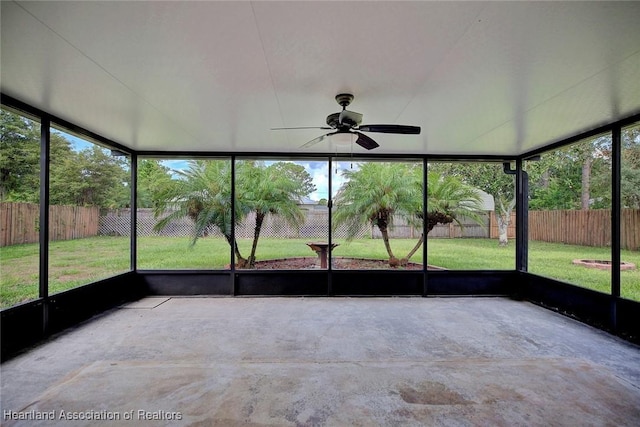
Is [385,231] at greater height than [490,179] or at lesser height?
lesser

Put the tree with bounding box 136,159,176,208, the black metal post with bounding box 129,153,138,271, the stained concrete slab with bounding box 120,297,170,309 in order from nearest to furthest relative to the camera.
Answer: the stained concrete slab with bounding box 120,297,170,309
the black metal post with bounding box 129,153,138,271
the tree with bounding box 136,159,176,208

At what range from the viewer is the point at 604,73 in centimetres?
225

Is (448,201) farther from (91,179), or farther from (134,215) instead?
(91,179)

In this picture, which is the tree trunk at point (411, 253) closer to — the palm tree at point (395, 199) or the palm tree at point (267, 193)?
the palm tree at point (395, 199)

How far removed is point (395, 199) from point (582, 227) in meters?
3.56

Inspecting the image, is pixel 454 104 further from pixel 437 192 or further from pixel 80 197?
pixel 80 197

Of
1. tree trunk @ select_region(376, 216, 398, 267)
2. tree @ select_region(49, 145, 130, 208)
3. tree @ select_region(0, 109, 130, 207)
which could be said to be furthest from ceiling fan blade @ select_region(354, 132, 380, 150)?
tree @ select_region(49, 145, 130, 208)

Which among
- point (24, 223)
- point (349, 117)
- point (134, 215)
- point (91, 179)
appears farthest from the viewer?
point (134, 215)

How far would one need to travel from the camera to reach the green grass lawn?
4051 mm

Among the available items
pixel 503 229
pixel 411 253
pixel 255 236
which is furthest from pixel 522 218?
pixel 255 236

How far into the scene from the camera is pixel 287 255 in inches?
219

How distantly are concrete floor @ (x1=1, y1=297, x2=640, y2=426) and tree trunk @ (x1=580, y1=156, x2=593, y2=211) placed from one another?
9.73ft

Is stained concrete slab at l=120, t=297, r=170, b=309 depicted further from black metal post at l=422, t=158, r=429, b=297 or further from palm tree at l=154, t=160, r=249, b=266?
black metal post at l=422, t=158, r=429, b=297

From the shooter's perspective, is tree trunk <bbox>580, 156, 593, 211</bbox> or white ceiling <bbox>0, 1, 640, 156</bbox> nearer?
white ceiling <bbox>0, 1, 640, 156</bbox>
